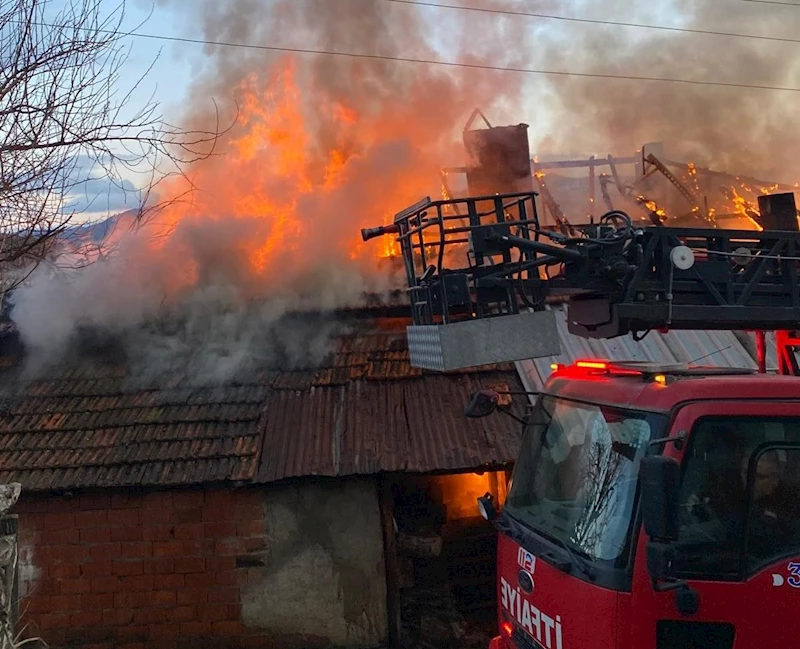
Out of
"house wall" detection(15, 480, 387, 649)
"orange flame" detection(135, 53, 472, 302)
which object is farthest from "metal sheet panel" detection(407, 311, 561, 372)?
"orange flame" detection(135, 53, 472, 302)

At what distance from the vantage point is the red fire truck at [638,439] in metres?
3.01

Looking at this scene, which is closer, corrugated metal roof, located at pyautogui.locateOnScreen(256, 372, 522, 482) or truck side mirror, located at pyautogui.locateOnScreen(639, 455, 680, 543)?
truck side mirror, located at pyautogui.locateOnScreen(639, 455, 680, 543)

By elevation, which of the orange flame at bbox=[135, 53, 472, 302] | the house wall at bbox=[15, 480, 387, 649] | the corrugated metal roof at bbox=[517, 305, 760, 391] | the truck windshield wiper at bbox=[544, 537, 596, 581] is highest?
the orange flame at bbox=[135, 53, 472, 302]

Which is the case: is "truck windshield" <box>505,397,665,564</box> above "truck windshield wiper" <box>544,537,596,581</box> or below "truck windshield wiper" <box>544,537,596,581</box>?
above

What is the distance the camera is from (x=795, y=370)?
4730 millimetres

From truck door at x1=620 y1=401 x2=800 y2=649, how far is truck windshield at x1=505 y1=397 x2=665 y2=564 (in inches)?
8.0

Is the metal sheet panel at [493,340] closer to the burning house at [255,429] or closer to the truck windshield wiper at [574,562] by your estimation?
the truck windshield wiper at [574,562]

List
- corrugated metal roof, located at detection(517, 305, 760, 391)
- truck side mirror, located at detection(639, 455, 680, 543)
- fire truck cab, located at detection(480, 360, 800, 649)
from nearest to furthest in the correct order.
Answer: truck side mirror, located at detection(639, 455, 680, 543)
fire truck cab, located at detection(480, 360, 800, 649)
corrugated metal roof, located at detection(517, 305, 760, 391)

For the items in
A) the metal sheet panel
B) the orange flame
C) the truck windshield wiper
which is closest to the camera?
the truck windshield wiper

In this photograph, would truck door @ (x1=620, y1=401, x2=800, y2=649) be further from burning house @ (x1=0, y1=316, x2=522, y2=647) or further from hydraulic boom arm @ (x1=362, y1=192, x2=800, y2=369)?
burning house @ (x1=0, y1=316, x2=522, y2=647)

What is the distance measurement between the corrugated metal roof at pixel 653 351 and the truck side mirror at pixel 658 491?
533 centimetres

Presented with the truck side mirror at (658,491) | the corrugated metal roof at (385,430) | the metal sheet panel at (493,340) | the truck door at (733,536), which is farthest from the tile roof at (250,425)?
the truck side mirror at (658,491)

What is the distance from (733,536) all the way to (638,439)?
63cm

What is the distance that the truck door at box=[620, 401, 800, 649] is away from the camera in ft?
9.83
